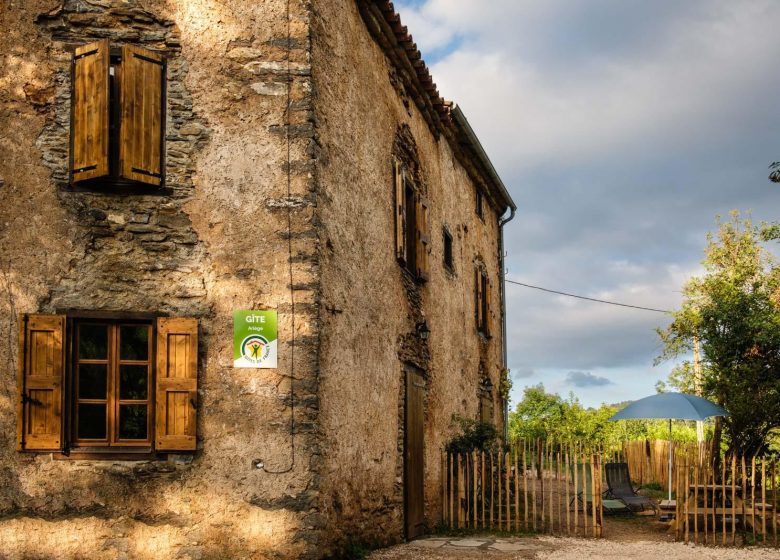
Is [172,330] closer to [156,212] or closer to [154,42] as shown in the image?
[156,212]

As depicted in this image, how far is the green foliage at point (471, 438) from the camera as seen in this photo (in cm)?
1204

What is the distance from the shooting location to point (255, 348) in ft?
23.2

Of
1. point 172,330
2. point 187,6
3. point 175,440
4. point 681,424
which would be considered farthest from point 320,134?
point 681,424

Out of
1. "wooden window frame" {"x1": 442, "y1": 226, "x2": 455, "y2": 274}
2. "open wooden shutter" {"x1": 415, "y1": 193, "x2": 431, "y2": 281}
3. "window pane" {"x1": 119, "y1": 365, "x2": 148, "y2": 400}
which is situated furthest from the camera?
"wooden window frame" {"x1": 442, "y1": 226, "x2": 455, "y2": 274}

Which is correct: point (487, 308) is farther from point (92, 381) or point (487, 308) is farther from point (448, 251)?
point (92, 381)

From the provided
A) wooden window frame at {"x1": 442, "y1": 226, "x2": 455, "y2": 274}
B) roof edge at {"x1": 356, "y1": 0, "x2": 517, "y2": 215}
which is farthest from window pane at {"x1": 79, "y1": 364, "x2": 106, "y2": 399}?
wooden window frame at {"x1": 442, "y1": 226, "x2": 455, "y2": 274}

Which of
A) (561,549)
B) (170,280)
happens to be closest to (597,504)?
(561,549)

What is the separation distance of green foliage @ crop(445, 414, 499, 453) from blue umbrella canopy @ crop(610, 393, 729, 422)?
1.82 meters

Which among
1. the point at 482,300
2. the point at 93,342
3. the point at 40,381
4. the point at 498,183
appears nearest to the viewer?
the point at 40,381

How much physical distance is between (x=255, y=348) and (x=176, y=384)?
689 millimetres

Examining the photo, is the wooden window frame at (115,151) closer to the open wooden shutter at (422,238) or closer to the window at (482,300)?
the open wooden shutter at (422,238)

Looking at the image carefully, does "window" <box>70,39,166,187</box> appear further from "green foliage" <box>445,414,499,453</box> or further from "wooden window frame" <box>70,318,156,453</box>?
"green foliage" <box>445,414,499,453</box>

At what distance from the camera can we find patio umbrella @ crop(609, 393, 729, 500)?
11586mm

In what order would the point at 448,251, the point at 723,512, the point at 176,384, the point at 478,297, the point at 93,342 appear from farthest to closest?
the point at 478,297 → the point at 448,251 → the point at 723,512 → the point at 93,342 → the point at 176,384
